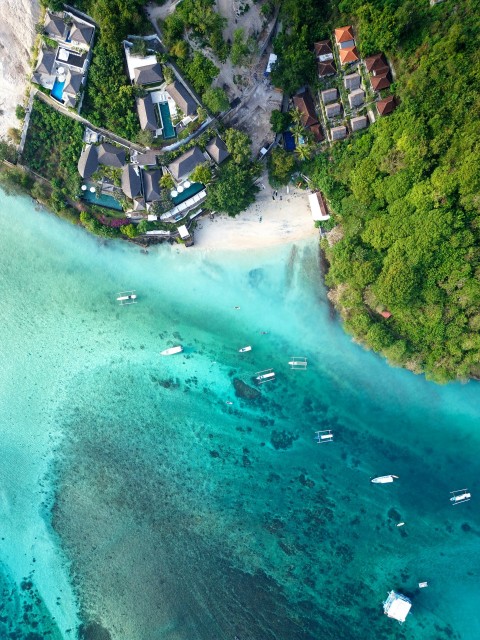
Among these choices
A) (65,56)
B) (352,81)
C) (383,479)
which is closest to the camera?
(65,56)

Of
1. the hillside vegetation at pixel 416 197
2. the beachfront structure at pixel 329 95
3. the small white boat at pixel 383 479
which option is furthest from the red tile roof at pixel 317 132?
the small white boat at pixel 383 479

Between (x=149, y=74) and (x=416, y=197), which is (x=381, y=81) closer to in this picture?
(x=416, y=197)

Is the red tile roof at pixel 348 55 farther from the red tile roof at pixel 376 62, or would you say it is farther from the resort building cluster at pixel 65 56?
the resort building cluster at pixel 65 56

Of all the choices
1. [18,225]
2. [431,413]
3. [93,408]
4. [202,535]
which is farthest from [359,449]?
[18,225]

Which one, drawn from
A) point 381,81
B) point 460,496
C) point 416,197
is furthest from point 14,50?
point 460,496

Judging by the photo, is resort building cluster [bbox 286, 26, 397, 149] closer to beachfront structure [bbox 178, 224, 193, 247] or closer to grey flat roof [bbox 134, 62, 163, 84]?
grey flat roof [bbox 134, 62, 163, 84]

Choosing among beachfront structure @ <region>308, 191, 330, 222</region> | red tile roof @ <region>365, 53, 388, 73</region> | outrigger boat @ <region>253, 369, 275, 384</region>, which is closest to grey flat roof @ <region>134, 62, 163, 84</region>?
beachfront structure @ <region>308, 191, 330, 222</region>

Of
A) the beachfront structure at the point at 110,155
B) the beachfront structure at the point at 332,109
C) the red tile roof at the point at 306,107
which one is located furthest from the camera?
the beachfront structure at the point at 110,155
